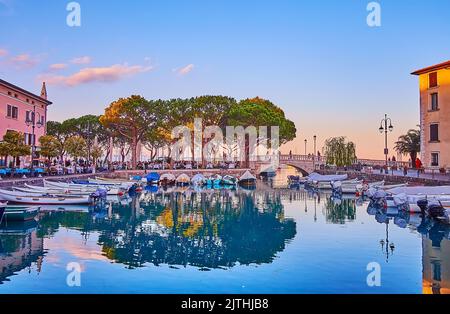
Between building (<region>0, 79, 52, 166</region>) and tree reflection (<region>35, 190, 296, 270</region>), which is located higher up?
building (<region>0, 79, 52, 166</region>)

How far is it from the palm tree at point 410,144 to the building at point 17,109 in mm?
49625

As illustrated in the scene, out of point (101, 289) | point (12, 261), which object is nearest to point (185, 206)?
point (12, 261)

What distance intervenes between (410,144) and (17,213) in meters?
54.8

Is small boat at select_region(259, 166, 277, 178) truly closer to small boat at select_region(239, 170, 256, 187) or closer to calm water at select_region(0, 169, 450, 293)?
small boat at select_region(239, 170, 256, 187)

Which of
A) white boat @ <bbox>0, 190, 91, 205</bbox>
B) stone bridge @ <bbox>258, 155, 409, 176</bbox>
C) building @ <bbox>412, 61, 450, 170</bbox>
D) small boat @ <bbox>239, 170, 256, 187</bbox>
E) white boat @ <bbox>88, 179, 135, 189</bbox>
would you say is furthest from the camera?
stone bridge @ <bbox>258, 155, 409, 176</bbox>

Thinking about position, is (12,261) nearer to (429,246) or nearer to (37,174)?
(429,246)

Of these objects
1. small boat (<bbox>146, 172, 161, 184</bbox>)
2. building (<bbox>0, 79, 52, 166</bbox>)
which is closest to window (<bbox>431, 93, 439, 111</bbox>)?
small boat (<bbox>146, 172, 161, 184</bbox>)

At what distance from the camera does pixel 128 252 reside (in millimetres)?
16844

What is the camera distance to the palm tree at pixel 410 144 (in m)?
61.0

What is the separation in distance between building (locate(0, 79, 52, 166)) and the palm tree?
49625mm

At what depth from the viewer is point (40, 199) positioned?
1196 inches

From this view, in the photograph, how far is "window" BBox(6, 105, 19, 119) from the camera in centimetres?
4726

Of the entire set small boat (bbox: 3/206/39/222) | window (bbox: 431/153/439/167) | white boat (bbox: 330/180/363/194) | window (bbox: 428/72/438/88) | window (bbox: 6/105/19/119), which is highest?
window (bbox: 428/72/438/88)
